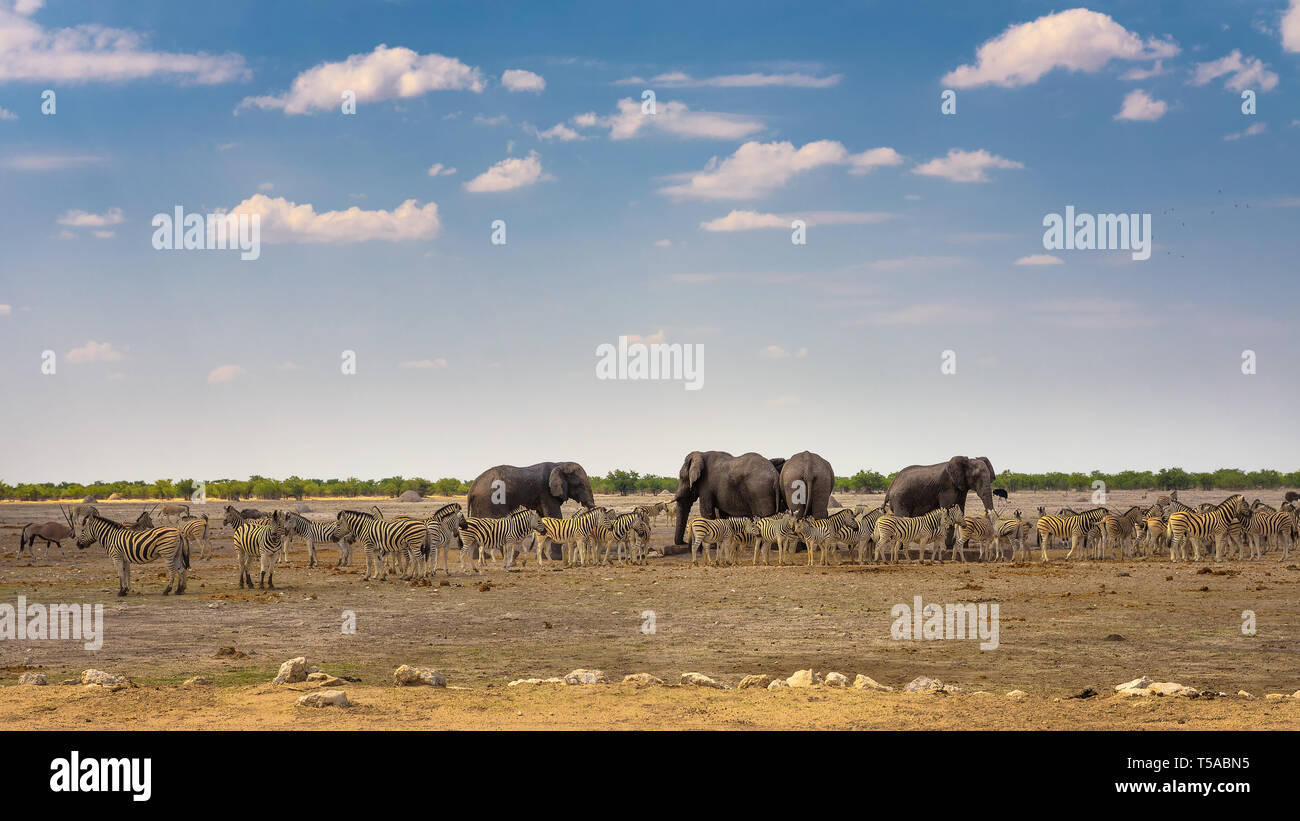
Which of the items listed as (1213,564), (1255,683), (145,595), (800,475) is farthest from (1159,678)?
(800,475)

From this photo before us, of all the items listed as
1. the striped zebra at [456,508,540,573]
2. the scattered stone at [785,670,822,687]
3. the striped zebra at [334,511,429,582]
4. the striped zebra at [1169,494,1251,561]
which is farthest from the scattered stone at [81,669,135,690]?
the striped zebra at [1169,494,1251,561]

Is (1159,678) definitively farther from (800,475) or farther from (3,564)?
(3,564)

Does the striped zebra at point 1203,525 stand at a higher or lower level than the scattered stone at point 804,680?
higher

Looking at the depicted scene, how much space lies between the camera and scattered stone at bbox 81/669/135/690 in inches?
456

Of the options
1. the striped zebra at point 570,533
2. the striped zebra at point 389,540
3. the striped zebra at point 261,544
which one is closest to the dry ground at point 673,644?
the striped zebra at point 261,544

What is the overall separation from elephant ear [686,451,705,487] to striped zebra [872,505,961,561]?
736cm

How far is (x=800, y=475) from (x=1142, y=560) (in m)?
8.88

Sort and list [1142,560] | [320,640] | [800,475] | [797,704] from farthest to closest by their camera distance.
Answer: [800,475] → [1142,560] → [320,640] → [797,704]

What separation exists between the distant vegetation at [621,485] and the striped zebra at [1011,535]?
2008 inches

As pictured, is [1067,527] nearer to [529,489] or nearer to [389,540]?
[529,489]

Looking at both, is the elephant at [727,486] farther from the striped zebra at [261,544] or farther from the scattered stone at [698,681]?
the scattered stone at [698,681]

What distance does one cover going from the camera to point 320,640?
15633mm

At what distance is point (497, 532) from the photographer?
26844 mm

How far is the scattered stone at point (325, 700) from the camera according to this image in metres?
10.4
